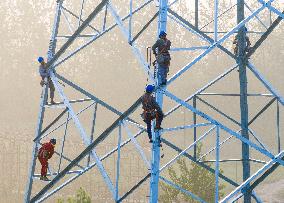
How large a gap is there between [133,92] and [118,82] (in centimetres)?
282

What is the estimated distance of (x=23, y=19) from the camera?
65.0 metres

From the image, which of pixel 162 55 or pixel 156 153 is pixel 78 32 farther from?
pixel 156 153

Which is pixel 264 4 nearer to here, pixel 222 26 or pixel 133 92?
pixel 133 92

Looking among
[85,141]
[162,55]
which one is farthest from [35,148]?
[162,55]

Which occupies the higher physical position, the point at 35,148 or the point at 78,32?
the point at 78,32

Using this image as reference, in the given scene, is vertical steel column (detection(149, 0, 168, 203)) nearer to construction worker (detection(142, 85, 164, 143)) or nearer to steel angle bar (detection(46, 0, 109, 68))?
construction worker (detection(142, 85, 164, 143))

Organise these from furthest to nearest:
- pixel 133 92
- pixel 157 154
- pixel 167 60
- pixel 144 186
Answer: pixel 133 92, pixel 144 186, pixel 167 60, pixel 157 154

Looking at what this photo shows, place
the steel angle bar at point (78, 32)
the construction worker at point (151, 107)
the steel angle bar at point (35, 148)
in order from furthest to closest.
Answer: the steel angle bar at point (35, 148) < the steel angle bar at point (78, 32) < the construction worker at point (151, 107)

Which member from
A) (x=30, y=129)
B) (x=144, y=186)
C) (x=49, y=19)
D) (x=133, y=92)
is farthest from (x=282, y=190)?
(x=49, y=19)

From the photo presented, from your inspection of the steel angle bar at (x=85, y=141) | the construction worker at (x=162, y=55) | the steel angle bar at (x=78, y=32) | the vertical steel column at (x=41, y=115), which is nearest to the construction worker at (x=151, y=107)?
the construction worker at (x=162, y=55)

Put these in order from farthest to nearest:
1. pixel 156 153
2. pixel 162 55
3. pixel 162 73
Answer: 1. pixel 162 55
2. pixel 162 73
3. pixel 156 153

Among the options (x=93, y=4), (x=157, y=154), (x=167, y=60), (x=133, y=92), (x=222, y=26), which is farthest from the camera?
(x=222, y=26)

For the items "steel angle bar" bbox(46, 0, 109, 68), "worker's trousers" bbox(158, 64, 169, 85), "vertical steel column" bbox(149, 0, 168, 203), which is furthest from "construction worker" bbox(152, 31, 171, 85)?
"steel angle bar" bbox(46, 0, 109, 68)

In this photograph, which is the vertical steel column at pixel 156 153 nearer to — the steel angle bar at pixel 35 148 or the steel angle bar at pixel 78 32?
the steel angle bar at pixel 78 32
